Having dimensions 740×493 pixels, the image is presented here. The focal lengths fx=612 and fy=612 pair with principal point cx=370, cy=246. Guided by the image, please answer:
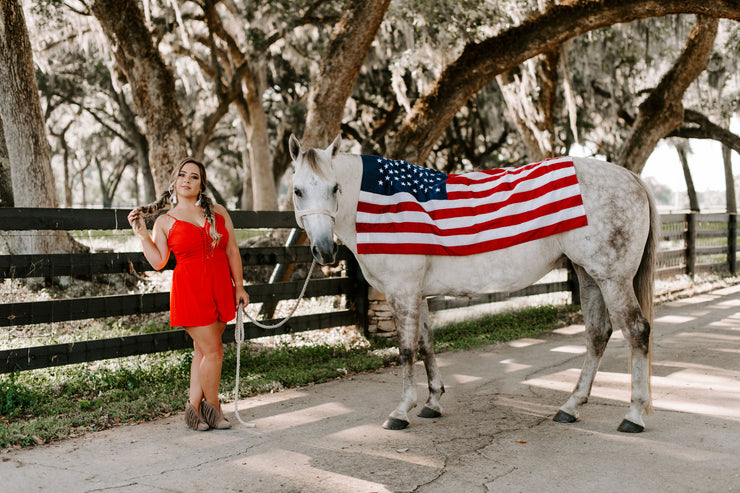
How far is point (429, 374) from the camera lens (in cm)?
449

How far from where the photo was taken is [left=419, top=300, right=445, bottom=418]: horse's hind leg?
436 cm

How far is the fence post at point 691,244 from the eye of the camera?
1200cm

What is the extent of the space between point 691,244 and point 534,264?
934cm

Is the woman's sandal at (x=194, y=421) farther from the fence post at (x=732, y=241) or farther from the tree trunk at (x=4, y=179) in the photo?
the fence post at (x=732, y=241)

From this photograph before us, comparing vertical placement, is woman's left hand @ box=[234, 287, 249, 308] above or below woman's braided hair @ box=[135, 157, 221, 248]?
below

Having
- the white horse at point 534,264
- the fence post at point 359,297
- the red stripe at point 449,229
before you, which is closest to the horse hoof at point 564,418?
the white horse at point 534,264

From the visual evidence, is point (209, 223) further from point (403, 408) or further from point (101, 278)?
point (101, 278)

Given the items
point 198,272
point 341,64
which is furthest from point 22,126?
point 198,272

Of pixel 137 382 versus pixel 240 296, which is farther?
pixel 137 382

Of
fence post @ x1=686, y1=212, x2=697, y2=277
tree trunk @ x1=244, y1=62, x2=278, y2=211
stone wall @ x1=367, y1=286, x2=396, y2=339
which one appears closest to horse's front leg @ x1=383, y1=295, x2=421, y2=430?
stone wall @ x1=367, y1=286, x2=396, y2=339

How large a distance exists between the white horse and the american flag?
0.08 m

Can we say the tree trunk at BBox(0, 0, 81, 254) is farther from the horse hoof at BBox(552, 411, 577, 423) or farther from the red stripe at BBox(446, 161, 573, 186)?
the horse hoof at BBox(552, 411, 577, 423)

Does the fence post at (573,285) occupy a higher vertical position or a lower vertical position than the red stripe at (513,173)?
lower

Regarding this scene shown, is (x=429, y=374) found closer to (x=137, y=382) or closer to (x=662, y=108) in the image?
(x=137, y=382)
